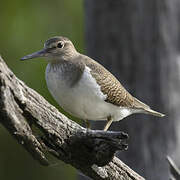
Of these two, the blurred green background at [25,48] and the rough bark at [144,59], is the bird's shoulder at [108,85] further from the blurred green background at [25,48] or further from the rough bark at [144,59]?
the blurred green background at [25,48]

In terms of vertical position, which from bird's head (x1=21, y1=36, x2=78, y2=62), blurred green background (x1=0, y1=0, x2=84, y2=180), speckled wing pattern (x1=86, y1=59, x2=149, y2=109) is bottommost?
blurred green background (x1=0, y1=0, x2=84, y2=180)

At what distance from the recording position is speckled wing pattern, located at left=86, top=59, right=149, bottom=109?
21.0ft

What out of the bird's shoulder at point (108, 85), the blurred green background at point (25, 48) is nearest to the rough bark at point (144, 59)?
the bird's shoulder at point (108, 85)

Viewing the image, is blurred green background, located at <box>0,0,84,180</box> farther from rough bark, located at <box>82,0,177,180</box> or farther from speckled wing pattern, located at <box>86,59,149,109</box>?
speckled wing pattern, located at <box>86,59,149,109</box>

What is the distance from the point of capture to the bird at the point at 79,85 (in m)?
6.16

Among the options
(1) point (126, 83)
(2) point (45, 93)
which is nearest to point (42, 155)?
(1) point (126, 83)

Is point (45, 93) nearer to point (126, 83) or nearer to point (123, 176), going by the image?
point (126, 83)

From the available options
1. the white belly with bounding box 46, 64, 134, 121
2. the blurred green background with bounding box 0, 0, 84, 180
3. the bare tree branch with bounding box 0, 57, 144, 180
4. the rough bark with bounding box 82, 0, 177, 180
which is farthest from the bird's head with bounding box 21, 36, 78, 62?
the blurred green background with bounding box 0, 0, 84, 180

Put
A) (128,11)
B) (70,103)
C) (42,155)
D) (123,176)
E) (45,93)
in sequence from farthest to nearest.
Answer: (45,93)
(128,11)
(70,103)
(123,176)
(42,155)

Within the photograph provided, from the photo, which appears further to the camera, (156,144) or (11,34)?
(11,34)

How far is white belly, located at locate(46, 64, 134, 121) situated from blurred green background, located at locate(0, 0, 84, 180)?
16.3 feet

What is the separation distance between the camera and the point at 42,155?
200 inches

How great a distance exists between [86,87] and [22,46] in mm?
5773

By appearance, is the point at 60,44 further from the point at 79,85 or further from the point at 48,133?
the point at 48,133
